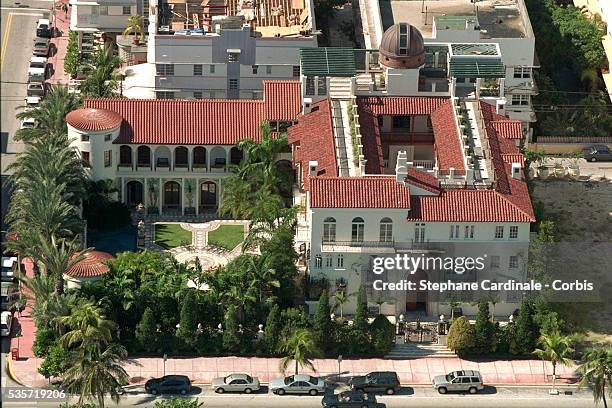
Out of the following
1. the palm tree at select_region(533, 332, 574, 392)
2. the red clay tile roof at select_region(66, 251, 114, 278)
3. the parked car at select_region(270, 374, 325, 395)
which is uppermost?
the red clay tile roof at select_region(66, 251, 114, 278)

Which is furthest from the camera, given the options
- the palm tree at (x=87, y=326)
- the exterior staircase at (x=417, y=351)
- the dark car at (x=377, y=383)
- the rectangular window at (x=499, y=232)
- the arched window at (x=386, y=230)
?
the rectangular window at (x=499, y=232)

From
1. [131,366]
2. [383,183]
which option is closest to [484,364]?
[383,183]

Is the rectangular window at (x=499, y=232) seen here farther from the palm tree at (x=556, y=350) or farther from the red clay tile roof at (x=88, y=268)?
the red clay tile roof at (x=88, y=268)

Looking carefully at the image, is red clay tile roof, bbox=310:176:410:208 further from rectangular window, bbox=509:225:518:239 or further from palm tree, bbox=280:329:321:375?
palm tree, bbox=280:329:321:375

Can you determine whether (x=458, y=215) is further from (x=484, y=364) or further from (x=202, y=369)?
(x=202, y=369)

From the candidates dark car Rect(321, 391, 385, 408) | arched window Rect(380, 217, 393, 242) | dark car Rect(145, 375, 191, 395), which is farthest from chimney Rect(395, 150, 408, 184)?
dark car Rect(145, 375, 191, 395)

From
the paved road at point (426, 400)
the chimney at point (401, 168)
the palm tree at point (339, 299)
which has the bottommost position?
the paved road at point (426, 400)

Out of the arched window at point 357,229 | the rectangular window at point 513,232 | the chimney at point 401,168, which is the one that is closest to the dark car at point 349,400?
the arched window at point 357,229
